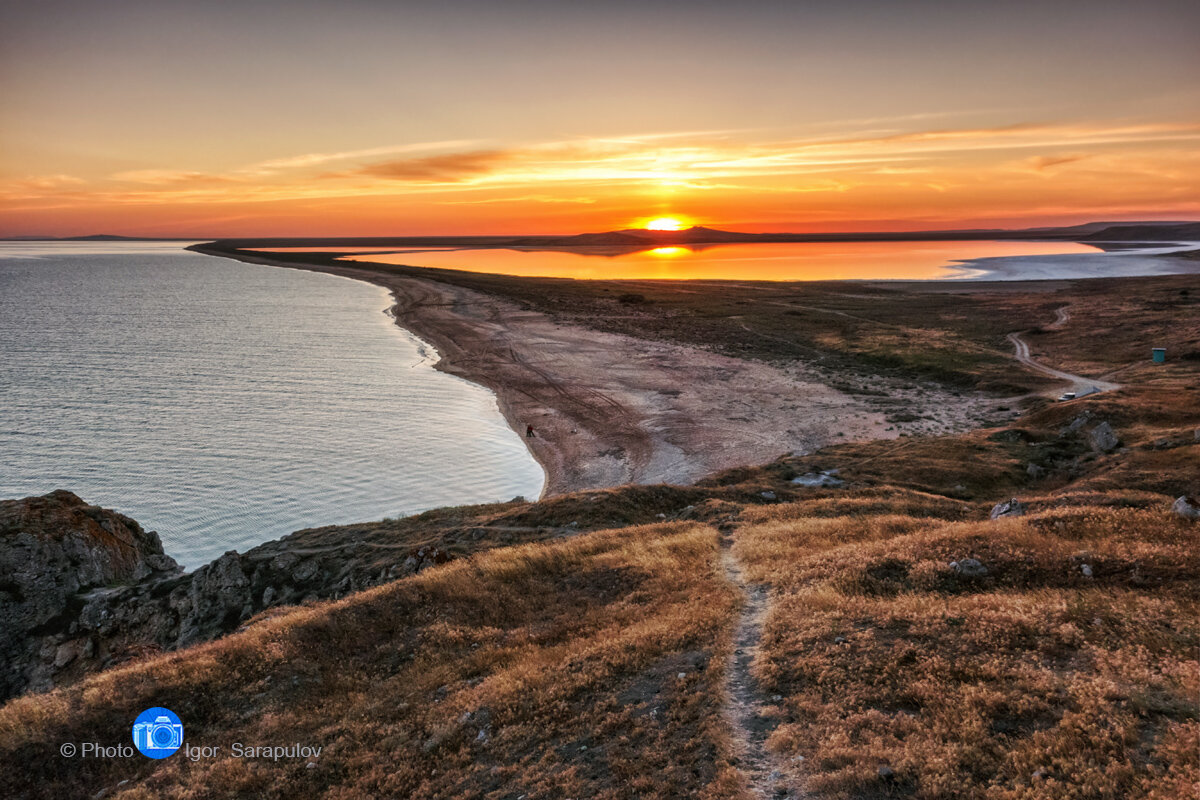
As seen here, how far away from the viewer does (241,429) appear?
41719 mm

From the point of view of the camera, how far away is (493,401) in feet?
167

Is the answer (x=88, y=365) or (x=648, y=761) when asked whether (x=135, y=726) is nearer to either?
(x=648, y=761)

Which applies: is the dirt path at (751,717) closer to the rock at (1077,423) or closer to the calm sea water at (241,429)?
the calm sea water at (241,429)

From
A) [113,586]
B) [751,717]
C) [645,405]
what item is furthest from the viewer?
[645,405]

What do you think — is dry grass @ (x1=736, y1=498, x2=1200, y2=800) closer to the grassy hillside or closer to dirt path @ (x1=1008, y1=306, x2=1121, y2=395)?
the grassy hillside

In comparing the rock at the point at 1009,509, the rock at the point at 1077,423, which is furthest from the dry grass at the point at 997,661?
the rock at the point at 1077,423

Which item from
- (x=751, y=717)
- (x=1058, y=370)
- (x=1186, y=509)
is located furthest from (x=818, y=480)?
(x=1058, y=370)

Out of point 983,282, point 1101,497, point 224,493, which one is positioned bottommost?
point 224,493

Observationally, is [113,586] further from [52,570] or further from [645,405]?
[645,405]

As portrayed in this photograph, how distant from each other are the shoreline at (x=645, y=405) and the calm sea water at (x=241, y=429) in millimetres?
2870

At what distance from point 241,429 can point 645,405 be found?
27352 millimetres

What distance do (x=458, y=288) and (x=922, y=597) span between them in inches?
4784

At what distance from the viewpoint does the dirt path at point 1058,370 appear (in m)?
43.5

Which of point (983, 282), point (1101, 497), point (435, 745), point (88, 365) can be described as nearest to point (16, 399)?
point (88, 365)
